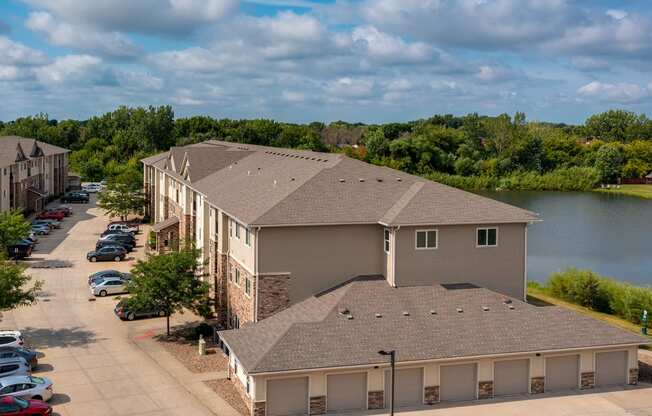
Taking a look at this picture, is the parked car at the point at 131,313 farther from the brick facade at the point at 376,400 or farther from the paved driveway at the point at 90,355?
the brick facade at the point at 376,400

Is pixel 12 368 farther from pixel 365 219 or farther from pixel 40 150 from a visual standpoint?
pixel 40 150

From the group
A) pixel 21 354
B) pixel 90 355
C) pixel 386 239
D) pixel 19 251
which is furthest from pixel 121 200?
pixel 386 239

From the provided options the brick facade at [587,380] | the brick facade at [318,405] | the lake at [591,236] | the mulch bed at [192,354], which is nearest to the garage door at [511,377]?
the brick facade at [587,380]

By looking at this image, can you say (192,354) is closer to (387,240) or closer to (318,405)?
(318,405)

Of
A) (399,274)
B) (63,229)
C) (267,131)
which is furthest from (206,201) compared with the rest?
(267,131)

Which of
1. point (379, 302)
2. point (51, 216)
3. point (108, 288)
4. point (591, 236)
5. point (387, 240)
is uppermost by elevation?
point (387, 240)
